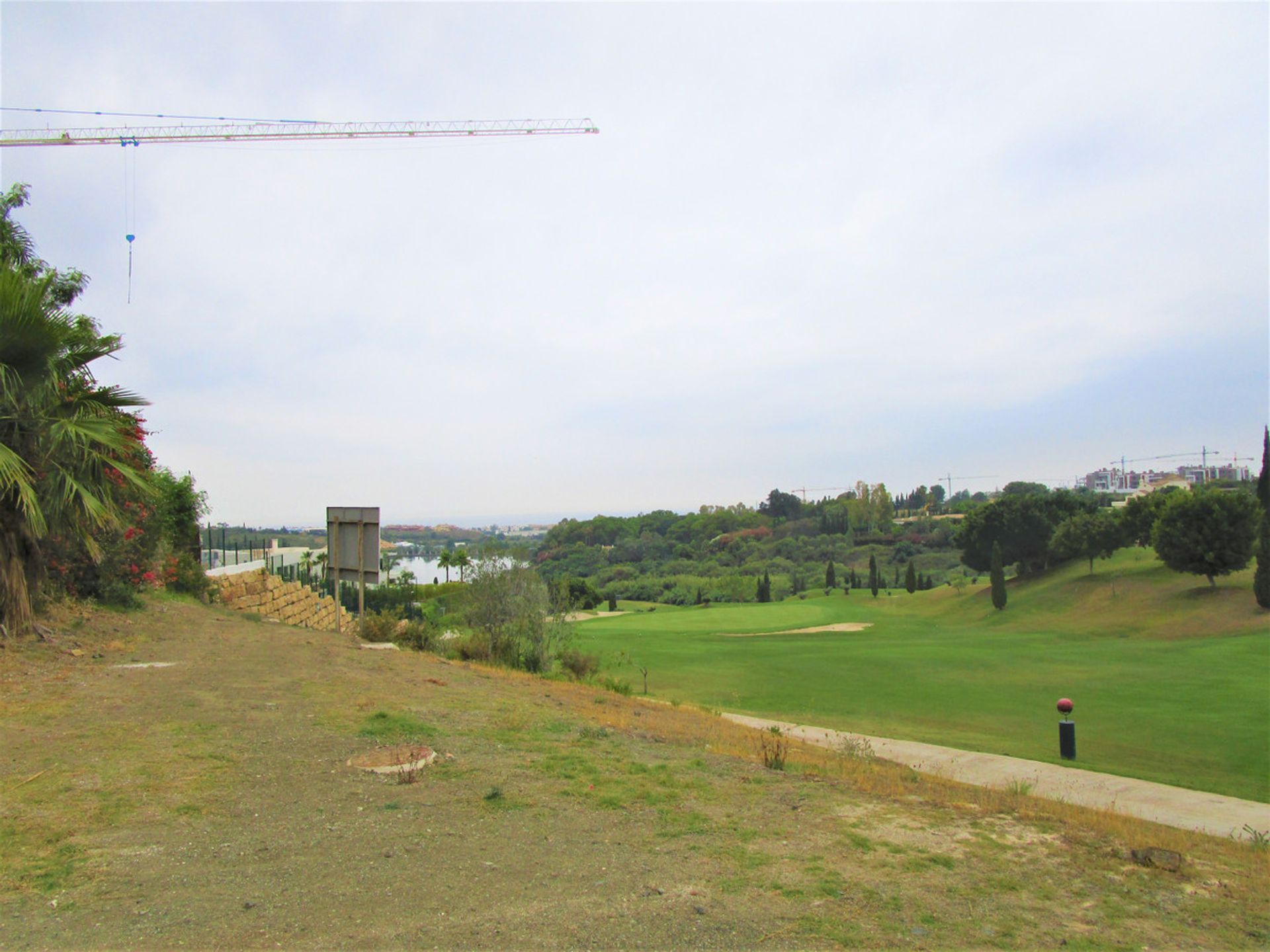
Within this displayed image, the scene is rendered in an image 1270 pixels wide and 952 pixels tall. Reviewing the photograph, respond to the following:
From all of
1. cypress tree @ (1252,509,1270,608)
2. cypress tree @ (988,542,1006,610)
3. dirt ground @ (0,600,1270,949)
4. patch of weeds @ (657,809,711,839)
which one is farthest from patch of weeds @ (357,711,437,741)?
cypress tree @ (988,542,1006,610)

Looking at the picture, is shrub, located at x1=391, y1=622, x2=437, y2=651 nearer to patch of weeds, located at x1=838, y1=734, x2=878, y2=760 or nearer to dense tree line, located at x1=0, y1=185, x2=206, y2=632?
dense tree line, located at x1=0, y1=185, x2=206, y2=632

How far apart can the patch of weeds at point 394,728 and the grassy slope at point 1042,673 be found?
1132cm

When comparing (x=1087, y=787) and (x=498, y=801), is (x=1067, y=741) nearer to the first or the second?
(x=1087, y=787)

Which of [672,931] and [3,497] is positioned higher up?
[3,497]

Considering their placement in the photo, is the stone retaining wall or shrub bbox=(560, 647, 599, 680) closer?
shrub bbox=(560, 647, 599, 680)

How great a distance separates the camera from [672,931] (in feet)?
12.7

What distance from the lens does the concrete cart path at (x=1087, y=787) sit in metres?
9.91

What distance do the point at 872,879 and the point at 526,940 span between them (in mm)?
2284

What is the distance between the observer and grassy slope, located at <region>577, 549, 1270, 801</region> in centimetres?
1529

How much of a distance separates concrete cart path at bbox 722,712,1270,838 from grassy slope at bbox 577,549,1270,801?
903mm

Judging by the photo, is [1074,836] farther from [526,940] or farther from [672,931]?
[526,940]

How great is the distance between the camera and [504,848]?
4992mm

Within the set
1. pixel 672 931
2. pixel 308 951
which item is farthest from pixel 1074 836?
pixel 308 951

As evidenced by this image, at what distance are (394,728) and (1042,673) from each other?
75.9 feet
